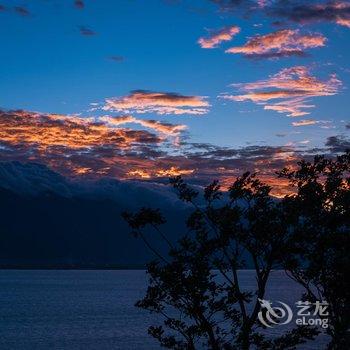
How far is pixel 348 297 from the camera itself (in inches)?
923

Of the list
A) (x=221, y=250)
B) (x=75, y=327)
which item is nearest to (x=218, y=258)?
(x=221, y=250)

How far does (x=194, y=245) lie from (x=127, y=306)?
167214 mm

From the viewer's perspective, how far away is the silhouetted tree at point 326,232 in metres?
23.2

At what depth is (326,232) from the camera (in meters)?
24.0

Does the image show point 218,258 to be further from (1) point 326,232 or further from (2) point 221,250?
(1) point 326,232

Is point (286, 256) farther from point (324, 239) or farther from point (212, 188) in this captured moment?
point (212, 188)

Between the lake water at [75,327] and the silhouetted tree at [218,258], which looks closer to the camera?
the silhouetted tree at [218,258]

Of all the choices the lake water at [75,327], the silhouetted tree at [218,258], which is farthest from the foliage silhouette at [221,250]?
the lake water at [75,327]

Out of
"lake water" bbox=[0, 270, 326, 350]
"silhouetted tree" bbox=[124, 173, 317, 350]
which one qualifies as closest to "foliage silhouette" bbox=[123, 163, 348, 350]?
"silhouetted tree" bbox=[124, 173, 317, 350]

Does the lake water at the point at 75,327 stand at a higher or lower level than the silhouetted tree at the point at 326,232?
lower

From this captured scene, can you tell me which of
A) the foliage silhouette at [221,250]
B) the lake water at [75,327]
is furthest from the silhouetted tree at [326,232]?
the lake water at [75,327]

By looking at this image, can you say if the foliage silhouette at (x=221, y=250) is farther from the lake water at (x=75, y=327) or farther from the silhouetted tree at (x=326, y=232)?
the lake water at (x=75, y=327)

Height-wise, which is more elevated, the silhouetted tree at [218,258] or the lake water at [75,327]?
the silhouetted tree at [218,258]

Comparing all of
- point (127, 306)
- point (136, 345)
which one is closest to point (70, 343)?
point (136, 345)
